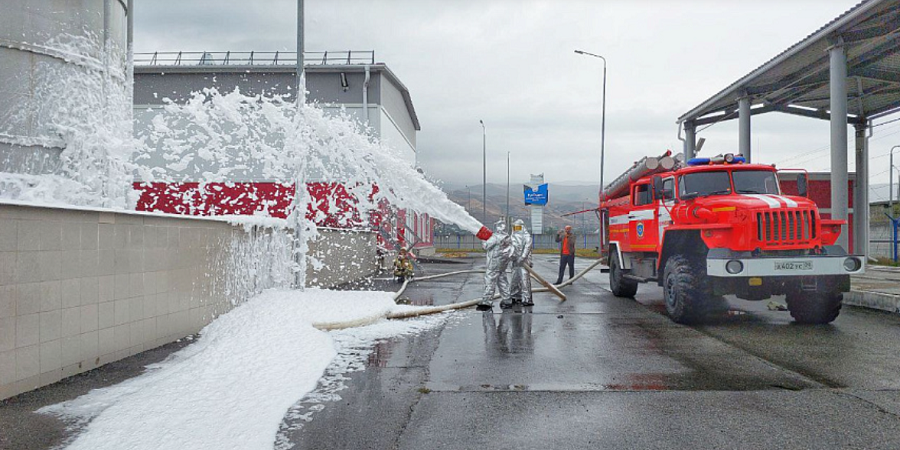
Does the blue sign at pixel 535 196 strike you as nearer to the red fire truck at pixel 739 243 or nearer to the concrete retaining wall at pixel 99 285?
the red fire truck at pixel 739 243

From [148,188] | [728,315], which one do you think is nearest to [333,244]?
[728,315]

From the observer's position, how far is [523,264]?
1199cm

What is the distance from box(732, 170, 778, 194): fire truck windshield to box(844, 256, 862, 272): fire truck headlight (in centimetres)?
176

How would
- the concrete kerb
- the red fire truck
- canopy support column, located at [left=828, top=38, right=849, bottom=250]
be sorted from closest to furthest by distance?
the red fire truck, the concrete kerb, canopy support column, located at [left=828, top=38, right=849, bottom=250]

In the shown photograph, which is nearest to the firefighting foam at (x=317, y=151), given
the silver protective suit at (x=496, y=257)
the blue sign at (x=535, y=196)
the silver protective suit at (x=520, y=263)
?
the silver protective suit at (x=496, y=257)

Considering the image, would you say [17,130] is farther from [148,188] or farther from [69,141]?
[148,188]

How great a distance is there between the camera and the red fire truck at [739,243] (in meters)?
9.02

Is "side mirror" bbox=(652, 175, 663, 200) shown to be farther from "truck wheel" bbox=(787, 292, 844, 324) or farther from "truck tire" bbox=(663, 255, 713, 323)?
"truck wheel" bbox=(787, 292, 844, 324)

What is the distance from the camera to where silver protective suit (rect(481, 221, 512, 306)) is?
11.6 meters

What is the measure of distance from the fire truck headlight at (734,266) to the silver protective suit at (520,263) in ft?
13.1

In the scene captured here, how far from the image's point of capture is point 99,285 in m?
6.10

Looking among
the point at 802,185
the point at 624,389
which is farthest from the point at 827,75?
the point at 624,389

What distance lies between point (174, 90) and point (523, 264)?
21024 mm

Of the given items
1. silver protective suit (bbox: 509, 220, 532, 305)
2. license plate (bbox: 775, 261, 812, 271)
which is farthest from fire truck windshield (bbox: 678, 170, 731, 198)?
silver protective suit (bbox: 509, 220, 532, 305)
